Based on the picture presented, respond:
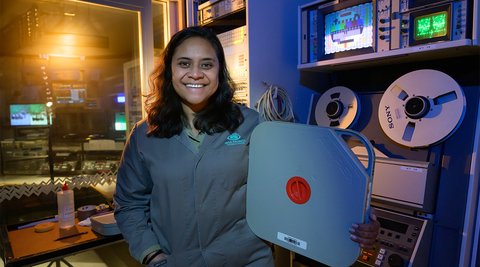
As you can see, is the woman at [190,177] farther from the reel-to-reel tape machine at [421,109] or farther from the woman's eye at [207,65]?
the reel-to-reel tape machine at [421,109]

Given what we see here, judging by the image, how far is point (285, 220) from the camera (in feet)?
3.32

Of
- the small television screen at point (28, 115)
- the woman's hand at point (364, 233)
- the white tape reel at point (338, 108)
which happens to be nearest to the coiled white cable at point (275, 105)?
the white tape reel at point (338, 108)

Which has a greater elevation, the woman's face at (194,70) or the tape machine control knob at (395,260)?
the woman's face at (194,70)

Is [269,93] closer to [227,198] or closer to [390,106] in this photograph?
[390,106]

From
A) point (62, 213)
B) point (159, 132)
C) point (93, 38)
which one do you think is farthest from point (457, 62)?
point (93, 38)

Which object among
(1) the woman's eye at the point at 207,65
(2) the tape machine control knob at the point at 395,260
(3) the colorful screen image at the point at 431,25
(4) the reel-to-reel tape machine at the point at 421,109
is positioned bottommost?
(2) the tape machine control knob at the point at 395,260

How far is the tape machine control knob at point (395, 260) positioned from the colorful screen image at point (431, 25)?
0.93 metres

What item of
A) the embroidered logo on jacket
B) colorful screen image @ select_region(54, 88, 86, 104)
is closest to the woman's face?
the embroidered logo on jacket

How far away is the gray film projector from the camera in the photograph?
0.85 meters

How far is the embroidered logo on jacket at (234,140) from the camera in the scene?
112 cm

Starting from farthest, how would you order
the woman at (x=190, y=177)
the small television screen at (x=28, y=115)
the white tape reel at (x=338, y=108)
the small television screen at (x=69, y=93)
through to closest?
the small television screen at (x=69, y=93)
the small television screen at (x=28, y=115)
the white tape reel at (x=338, y=108)
the woman at (x=190, y=177)

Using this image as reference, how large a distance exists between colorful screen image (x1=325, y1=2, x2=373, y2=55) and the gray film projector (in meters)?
0.92

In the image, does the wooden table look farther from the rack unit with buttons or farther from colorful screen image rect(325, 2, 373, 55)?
colorful screen image rect(325, 2, 373, 55)

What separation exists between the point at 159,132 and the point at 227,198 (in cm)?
33
